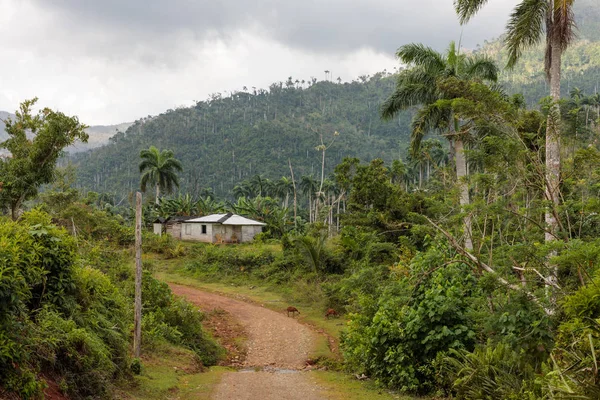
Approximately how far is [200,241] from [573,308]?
130 ft

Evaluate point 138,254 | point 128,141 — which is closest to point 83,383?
point 138,254

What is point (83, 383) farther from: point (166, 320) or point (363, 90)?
point (363, 90)

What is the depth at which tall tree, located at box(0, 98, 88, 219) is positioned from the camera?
18984 millimetres

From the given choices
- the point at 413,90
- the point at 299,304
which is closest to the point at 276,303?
the point at 299,304

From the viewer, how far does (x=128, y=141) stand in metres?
136

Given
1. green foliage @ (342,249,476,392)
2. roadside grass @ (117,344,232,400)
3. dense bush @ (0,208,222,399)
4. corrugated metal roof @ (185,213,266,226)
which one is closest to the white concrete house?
corrugated metal roof @ (185,213,266,226)

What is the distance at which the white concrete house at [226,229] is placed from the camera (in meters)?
43.5

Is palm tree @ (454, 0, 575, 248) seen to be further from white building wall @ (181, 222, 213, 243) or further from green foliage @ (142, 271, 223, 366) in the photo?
white building wall @ (181, 222, 213, 243)

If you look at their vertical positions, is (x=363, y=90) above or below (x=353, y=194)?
above

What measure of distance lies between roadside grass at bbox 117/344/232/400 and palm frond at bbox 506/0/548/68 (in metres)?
10.7

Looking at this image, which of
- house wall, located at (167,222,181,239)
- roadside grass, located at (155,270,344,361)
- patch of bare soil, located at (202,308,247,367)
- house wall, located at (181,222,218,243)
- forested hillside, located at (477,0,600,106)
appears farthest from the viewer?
forested hillside, located at (477,0,600,106)

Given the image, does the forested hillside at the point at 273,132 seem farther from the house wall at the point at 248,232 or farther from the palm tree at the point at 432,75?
the palm tree at the point at 432,75

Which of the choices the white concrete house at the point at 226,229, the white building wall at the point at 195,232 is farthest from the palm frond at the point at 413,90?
the white building wall at the point at 195,232

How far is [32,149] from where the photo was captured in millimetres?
19172
